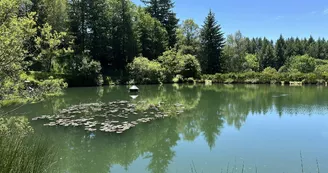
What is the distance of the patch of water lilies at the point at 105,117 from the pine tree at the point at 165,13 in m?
31.7

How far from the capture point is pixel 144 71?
1207 inches

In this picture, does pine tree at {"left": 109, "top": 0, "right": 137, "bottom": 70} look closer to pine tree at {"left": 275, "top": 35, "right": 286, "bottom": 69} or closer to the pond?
the pond

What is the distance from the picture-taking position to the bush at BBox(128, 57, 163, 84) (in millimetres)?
30453

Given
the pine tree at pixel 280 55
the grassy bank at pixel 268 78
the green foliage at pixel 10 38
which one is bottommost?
the grassy bank at pixel 268 78

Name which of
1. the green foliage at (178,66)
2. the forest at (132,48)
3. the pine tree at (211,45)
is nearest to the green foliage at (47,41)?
the forest at (132,48)

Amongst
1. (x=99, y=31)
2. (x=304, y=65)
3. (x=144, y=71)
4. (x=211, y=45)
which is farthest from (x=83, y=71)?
(x=304, y=65)

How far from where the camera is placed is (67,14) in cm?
3312

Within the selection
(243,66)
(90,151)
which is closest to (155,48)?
(243,66)

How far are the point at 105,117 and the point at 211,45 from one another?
3214 cm

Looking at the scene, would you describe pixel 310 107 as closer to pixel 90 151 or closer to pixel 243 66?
pixel 90 151

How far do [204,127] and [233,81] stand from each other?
25088 mm

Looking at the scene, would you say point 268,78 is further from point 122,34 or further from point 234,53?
point 122,34

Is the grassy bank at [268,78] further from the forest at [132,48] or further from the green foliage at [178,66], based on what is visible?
the green foliage at [178,66]

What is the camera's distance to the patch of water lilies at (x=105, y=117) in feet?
31.6
